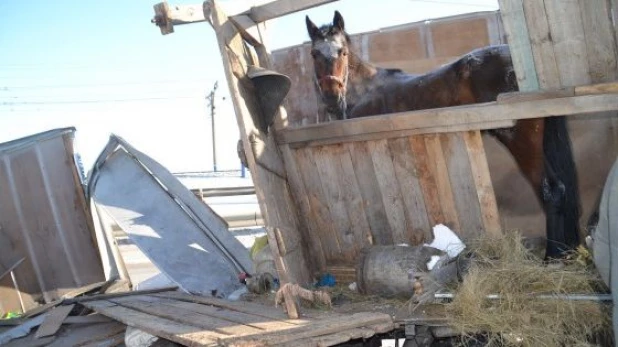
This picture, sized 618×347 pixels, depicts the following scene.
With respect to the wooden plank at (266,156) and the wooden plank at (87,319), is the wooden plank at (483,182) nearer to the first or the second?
the wooden plank at (266,156)

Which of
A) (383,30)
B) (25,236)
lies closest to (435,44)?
(383,30)

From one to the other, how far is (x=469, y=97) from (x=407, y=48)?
14.9 feet

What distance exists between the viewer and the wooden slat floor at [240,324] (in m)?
3.24

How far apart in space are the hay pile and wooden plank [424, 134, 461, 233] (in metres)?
0.80

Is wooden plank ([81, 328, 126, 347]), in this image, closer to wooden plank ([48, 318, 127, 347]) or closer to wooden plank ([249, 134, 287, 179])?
wooden plank ([48, 318, 127, 347])

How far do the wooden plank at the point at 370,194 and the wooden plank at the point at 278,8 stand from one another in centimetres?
125

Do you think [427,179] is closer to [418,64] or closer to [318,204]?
[318,204]

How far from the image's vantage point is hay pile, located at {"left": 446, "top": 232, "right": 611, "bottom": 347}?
10.0 ft

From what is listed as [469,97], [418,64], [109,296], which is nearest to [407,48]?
[418,64]

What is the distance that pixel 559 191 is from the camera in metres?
4.46

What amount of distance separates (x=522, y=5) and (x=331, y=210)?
2402 mm

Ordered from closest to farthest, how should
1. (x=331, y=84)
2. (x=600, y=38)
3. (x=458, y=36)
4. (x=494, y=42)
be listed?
(x=600, y=38) < (x=331, y=84) < (x=494, y=42) < (x=458, y=36)

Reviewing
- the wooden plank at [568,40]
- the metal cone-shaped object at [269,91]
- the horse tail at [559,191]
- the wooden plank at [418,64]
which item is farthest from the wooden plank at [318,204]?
the wooden plank at [418,64]

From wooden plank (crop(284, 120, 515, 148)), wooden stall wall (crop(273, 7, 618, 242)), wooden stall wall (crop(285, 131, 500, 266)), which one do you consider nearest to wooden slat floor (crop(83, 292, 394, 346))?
wooden stall wall (crop(285, 131, 500, 266))
